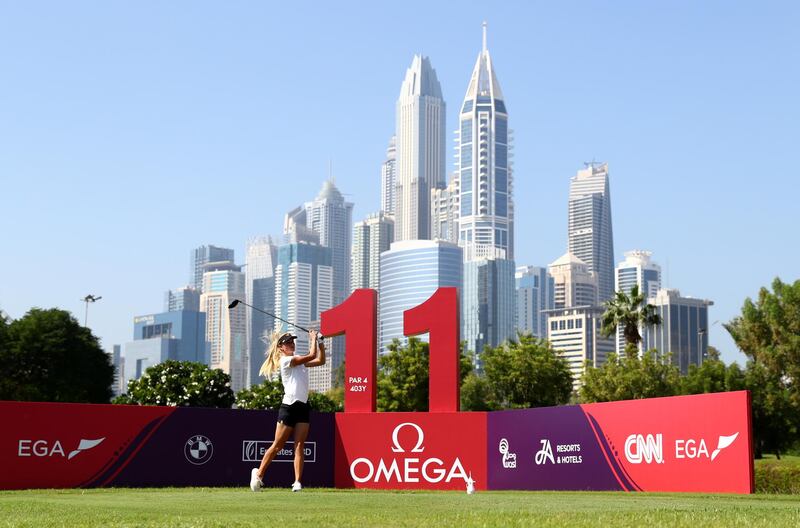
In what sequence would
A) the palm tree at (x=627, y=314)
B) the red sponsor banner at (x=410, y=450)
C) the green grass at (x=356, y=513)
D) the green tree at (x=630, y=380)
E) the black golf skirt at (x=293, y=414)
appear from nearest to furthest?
1. the green grass at (x=356, y=513)
2. the black golf skirt at (x=293, y=414)
3. the red sponsor banner at (x=410, y=450)
4. the green tree at (x=630, y=380)
5. the palm tree at (x=627, y=314)

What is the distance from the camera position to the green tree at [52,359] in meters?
73.6

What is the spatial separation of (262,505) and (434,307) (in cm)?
1958

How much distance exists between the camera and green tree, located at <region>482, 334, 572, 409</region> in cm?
7469

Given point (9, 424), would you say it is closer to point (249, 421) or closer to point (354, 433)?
point (249, 421)

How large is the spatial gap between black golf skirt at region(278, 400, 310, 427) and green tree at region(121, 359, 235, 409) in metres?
59.0

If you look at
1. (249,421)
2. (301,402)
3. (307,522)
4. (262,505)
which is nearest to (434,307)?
(249,421)

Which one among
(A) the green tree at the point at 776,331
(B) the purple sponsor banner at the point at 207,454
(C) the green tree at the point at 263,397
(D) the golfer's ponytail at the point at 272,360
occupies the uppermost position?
(A) the green tree at the point at 776,331

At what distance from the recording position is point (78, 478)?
997 inches

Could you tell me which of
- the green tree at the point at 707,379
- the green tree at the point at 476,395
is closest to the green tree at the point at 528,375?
the green tree at the point at 476,395

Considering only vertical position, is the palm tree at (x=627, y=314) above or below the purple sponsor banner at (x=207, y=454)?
above

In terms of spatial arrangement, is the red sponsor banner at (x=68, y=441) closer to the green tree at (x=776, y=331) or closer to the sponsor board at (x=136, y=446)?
the sponsor board at (x=136, y=446)

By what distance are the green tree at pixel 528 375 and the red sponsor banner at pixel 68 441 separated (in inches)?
1964

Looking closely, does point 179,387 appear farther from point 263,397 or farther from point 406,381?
point 406,381

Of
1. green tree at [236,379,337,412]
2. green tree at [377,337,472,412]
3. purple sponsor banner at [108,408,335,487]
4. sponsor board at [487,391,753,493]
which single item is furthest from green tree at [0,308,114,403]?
sponsor board at [487,391,753,493]
